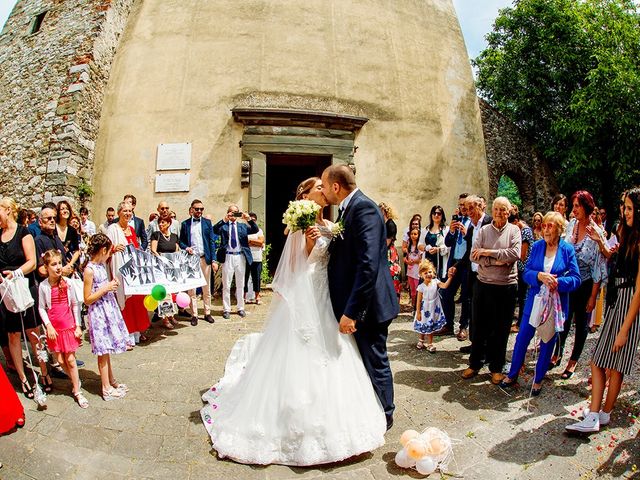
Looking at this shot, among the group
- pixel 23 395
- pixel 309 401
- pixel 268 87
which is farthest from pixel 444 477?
pixel 268 87

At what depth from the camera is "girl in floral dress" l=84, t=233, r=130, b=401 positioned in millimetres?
4273

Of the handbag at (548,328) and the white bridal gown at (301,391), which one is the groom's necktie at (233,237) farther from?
the handbag at (548,328)

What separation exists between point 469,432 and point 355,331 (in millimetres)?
1237

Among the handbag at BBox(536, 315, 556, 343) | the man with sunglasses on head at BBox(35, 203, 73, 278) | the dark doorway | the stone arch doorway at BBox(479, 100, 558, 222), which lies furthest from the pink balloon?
the stone arch doorway at BBox(479, 100, 558, 222)

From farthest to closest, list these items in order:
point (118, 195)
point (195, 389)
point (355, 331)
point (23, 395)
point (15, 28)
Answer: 1. point (15, 28)
2. point (118, 195)
3. point (195, 389)
4. point (23, 395)
5. point (355, 331)

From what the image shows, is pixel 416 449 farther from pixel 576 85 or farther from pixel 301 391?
pixel 576 85

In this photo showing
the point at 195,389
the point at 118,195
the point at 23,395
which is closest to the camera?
the point at 23,395

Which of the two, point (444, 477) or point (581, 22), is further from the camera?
point (581, 22)

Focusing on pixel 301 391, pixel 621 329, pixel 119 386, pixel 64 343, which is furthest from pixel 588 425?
pixel 64 343

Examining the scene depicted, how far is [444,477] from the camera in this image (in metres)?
3.14

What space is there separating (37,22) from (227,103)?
6.58 metres

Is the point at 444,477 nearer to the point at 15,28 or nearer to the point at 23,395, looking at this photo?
the point at 23,395

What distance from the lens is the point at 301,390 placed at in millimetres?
3334

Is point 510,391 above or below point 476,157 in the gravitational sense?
below
